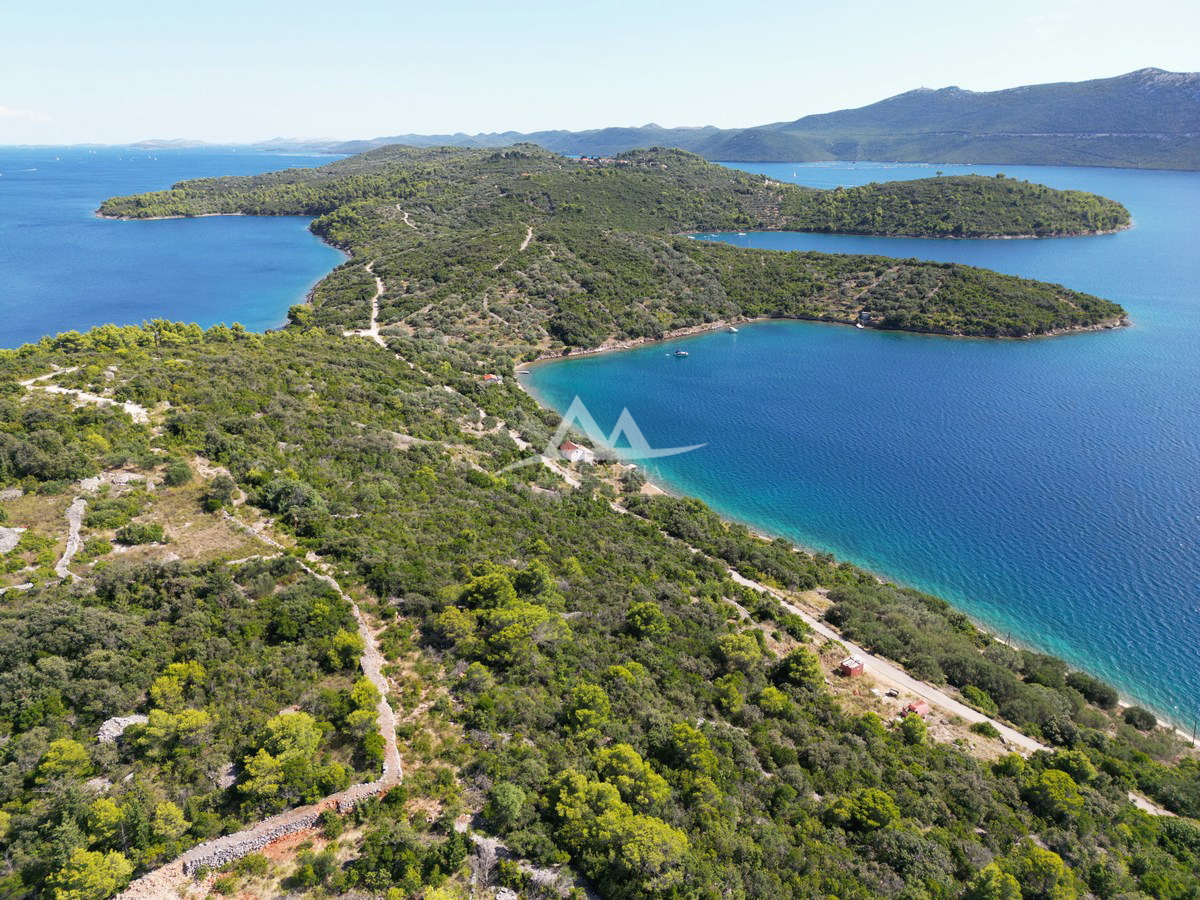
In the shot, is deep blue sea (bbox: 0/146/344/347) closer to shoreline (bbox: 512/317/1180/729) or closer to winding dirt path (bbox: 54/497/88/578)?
shoreline (bbox: 512/317/1180/729)

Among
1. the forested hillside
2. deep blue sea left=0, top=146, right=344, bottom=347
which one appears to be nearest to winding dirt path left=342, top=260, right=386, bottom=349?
deep blue sea left=0, top=146, right=344, bottom=347

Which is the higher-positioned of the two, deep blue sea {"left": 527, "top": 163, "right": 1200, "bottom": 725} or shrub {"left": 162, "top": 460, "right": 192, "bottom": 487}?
shrub {"left": 162, "top": 460, "right": 192, "bottom": 487}

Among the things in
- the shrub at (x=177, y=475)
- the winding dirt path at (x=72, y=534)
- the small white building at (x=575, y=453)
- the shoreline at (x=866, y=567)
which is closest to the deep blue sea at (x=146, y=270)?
the shoreline at (x=866, y=567)

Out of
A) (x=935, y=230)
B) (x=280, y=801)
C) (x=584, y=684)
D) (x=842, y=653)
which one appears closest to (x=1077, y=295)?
(x=935, y=230)

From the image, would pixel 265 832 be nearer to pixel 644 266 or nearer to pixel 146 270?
pixel 644 266

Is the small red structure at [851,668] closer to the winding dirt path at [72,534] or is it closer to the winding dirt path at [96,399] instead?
the winding dirt path at [72,534]

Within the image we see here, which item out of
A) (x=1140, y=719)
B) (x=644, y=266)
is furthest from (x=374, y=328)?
(x=1140, y=719)
